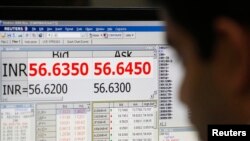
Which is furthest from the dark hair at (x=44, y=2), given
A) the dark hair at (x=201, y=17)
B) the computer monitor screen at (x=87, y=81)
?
the dark hair at (x=201, y=17)

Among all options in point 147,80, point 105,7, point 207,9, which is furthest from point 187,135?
point 207,9

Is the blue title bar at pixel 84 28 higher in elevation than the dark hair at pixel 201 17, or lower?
higher

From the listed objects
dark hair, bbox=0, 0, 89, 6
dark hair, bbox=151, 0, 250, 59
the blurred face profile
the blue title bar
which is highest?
dark hair, bbox=0, 0, 89, 6

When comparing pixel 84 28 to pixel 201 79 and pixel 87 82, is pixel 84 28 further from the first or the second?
pixel 201 79

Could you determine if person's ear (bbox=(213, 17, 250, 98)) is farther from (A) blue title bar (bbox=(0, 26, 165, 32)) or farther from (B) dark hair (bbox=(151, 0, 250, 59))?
(A) blue title bar (bbox=(0, 26, 165, 32))

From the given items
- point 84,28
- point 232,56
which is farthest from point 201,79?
point 84,28

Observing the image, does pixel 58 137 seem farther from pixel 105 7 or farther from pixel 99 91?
pixel 105 7

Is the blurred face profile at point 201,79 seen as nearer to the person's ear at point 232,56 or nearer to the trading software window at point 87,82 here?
the person's ear at point 232,56

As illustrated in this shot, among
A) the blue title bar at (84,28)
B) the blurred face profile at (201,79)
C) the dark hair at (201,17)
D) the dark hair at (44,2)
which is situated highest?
the dark hair at (44,2)

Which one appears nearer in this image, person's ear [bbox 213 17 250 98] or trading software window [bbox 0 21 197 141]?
person's ear [bbox 213 17 250 98]

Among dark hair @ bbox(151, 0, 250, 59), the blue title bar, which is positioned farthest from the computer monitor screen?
dark hair @ bbox(151, 0, 250, 59)

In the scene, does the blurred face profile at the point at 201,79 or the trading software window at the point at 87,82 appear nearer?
the blurred face profile at the point at 201,79

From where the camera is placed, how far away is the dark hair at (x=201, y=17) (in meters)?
0.32

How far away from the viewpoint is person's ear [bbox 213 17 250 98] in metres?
0.30
